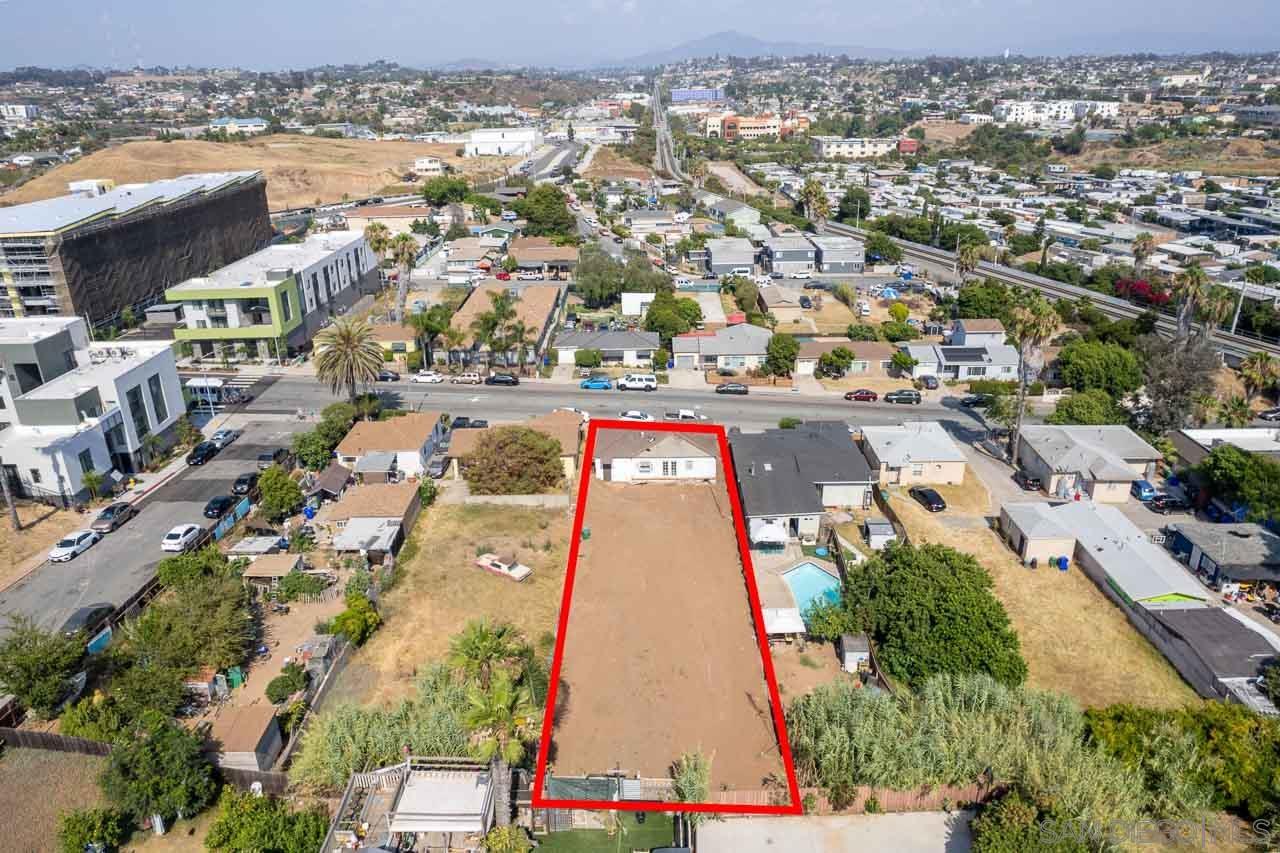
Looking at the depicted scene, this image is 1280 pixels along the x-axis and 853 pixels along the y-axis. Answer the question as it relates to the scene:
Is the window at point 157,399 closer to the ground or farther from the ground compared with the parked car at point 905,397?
farther from the ground

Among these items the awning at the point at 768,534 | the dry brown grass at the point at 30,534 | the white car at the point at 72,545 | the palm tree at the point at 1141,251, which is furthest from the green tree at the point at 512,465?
the palm tree at the point at 1141,251

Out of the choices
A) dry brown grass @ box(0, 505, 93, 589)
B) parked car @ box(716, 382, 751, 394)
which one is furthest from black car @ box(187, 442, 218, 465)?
parked car @ box(716, 382, 751, 394)

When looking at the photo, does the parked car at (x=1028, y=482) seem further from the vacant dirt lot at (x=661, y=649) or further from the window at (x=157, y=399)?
the window at (x=157, y=399)

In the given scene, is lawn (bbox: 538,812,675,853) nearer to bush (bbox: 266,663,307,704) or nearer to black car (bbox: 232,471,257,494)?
bush (bbox: 266,663,307,704)

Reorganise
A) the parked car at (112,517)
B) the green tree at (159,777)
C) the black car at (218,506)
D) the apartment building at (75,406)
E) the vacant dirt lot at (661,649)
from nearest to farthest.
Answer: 1. the green tree at (159,777)
2. the vacant dirt lot at (661,649)
3. the parked car at (112,517)
4. the black car at (218,506)
5. the apartment building at (75,406)

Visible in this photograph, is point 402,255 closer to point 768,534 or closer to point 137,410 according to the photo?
point 137,410
